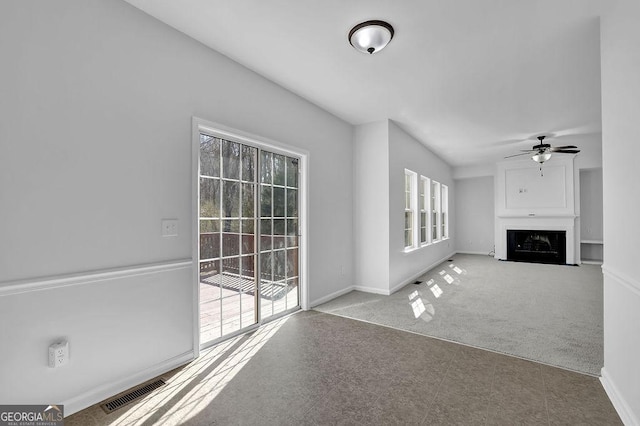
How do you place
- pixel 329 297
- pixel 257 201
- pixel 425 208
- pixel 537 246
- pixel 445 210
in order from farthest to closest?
1. pixel 445 210
2. pixel 537 246
3. pixel 425 208
4. pixel 329 297
5. pixel 257 201

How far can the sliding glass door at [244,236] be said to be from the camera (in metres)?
2.78

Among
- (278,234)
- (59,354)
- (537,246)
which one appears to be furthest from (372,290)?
(537,246)

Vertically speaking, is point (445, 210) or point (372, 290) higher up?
point (445, 210)

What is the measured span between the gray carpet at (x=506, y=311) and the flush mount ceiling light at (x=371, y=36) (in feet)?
9.49

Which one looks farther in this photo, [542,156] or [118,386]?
[542,156]

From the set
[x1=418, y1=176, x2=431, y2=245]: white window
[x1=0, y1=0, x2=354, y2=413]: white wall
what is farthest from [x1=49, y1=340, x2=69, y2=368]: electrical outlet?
[x1=418, y1=176, x2=431, y2=245]: white window

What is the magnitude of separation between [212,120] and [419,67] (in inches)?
86.7

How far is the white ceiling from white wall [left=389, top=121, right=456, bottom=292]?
0.60 meters

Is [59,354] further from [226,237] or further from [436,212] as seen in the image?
[436,212]

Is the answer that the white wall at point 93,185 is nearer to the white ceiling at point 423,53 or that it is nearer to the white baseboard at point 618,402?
the white ceiling at point 423,53

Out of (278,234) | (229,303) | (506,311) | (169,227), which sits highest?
(169,227)

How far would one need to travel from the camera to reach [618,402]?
6.22 ft

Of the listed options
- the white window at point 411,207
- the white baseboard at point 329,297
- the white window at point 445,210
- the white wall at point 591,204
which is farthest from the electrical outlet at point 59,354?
the white wall at point 591,204

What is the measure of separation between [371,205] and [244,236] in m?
2.37
